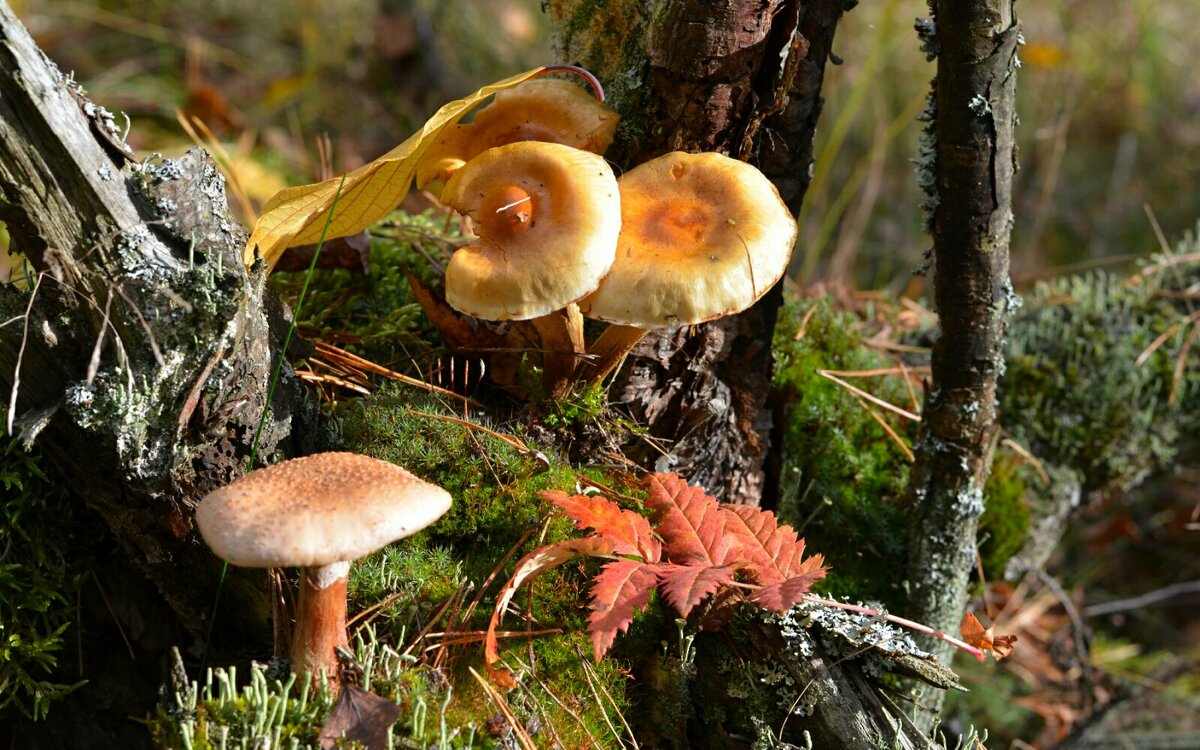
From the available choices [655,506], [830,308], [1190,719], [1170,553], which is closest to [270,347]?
[655,506]

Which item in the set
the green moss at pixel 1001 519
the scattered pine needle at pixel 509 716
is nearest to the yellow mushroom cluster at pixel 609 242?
the scattered pine needle at pixel 509 716

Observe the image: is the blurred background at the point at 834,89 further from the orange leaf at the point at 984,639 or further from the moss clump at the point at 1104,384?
the orange leaf at the point at 984,639

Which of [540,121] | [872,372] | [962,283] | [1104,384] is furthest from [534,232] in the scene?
[1104,384]

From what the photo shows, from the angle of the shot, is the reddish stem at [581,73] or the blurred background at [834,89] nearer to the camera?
the reddish stem at [581,73]

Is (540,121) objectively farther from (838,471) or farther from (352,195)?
(838,471)

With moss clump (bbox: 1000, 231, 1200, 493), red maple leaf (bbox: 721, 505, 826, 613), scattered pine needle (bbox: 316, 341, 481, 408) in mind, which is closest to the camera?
red maple leaf (bbox: 721, 505, 826, 613)

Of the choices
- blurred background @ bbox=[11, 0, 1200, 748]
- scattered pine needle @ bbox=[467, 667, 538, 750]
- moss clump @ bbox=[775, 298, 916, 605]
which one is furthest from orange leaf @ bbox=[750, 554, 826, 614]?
blurred background @ bbox=[11, 0, 1200, 748]

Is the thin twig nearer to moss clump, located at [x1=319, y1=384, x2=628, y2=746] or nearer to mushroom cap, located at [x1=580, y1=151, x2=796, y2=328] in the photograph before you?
moss clump, located at [x1=319, y1=384, x2=628, y2=746]

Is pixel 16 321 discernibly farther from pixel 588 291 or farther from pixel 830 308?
pixel 830 308
